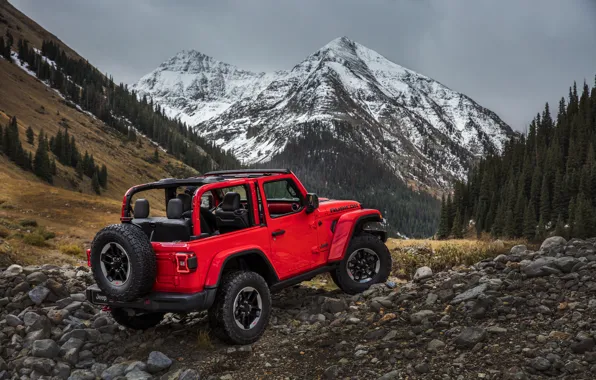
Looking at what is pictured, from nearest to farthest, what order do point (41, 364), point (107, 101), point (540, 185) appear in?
point (41, 364)
point (540, 185)
point (107, 101)

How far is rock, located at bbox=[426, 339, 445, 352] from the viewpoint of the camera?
6066mm

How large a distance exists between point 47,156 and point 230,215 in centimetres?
8588

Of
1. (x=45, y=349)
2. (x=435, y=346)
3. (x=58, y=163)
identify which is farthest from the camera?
(x=58, y=163)

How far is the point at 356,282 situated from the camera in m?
9.91

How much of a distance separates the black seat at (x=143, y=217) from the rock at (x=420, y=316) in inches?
180

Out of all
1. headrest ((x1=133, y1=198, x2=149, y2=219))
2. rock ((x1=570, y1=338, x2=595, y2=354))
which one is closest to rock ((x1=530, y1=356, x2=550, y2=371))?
rock ((x1=570, y1=338, x2=595, y2=354))

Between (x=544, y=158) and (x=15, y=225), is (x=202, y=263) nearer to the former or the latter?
(x=15, y=225)

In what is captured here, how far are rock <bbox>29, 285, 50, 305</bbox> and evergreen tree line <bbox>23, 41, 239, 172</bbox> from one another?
14495cm

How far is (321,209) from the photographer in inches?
380

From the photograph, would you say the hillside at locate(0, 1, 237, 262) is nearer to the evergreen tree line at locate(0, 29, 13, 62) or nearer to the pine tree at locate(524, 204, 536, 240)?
the evergreen tree line at locate(0, 29, 13, 62)

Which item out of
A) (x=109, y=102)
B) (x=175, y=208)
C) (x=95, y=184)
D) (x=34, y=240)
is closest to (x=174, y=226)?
(x=175, y=208)

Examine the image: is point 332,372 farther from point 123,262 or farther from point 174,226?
point 123,262

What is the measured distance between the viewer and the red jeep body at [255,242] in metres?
7.00

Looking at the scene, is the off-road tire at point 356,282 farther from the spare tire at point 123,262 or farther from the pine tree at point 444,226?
the pine tree at point 444,226
